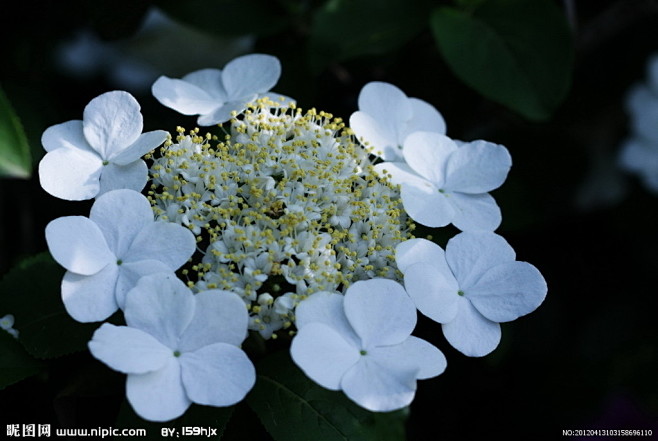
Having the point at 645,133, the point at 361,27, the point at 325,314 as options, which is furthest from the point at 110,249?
the point at 645,133

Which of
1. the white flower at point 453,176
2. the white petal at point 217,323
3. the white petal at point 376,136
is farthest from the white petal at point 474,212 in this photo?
the white petal at point 217,323

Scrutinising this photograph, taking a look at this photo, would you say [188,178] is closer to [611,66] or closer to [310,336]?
[310,336]

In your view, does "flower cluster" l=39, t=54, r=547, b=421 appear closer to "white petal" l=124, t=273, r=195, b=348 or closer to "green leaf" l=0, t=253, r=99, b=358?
"white petal" l=124, t=273, r=195, b=348

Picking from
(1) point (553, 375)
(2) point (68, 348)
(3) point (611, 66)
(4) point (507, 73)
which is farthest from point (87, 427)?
(3) point (611, 66)

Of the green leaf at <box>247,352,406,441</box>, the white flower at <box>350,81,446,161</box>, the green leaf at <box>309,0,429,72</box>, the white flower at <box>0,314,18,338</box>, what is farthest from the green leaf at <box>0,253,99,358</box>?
the green leaf at <box>309,0,429,72</box>

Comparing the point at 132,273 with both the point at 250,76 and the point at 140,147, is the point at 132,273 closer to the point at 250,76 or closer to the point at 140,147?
the point at 140,147
